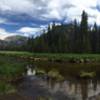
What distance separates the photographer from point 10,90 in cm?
2289

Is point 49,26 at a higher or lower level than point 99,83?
Result: higher

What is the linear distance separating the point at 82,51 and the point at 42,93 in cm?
8881

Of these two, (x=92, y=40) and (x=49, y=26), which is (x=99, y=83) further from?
(x=49, y=26)

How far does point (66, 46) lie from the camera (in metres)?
121

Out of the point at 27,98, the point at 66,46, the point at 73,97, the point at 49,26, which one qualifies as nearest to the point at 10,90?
the point at 27,98

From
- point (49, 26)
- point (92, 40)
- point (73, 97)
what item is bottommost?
point (73, 97)

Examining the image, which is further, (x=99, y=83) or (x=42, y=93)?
(x=99, y=83)

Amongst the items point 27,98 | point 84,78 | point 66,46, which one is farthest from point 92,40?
point 27,98

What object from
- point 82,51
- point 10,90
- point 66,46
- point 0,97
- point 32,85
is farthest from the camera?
point 66,46

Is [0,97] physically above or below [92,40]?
below

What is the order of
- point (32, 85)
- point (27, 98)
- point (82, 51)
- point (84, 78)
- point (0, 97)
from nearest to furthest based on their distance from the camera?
point (0, 97) < point (27, 98) < point (32, 85) < point (84, 78) < point (82, 51)

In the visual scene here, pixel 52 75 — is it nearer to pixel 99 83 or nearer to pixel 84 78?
pixel 84 78

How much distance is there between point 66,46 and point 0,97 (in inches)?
4041

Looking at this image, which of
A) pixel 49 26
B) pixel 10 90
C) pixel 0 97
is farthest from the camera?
pixel 49 26
